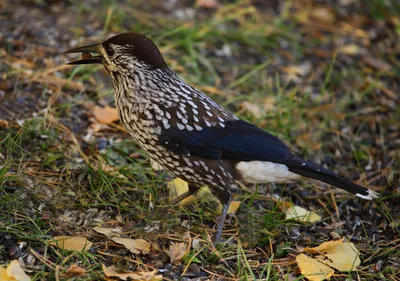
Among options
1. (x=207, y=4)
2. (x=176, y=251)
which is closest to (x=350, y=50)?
(x=207, y=4)

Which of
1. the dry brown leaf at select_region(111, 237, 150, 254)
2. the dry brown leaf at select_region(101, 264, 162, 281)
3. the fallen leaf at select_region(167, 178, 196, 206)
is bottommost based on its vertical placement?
the fallen leaf at select_region(167, 178, 196, 206)

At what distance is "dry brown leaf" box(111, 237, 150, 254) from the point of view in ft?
12.8

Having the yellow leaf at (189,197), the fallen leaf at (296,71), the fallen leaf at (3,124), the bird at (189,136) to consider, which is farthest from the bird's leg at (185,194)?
the fallen leaf at (296,71)

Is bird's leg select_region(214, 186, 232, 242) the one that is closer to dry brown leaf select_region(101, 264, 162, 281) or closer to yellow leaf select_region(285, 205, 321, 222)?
yellow leaf select_region(285, 205, 321, 222)

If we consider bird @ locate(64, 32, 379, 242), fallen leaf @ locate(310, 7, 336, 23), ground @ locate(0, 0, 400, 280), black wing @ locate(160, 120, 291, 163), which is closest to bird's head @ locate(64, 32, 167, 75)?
bird @ locate(64, 32, 379, 242)

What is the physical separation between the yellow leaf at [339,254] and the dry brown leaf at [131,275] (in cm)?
109

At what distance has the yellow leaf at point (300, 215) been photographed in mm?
4492

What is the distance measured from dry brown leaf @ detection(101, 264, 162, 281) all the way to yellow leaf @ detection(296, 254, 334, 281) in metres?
0.89

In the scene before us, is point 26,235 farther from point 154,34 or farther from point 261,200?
point 154,34

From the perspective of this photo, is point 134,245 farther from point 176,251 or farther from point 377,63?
point 377,63

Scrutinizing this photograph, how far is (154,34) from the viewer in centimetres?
627

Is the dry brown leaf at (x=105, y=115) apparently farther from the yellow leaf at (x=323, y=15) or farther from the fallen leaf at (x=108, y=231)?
the yellow leaf at (x=323, y=15)

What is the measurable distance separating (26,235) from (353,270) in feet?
6.53

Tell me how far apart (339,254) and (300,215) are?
0.55m
